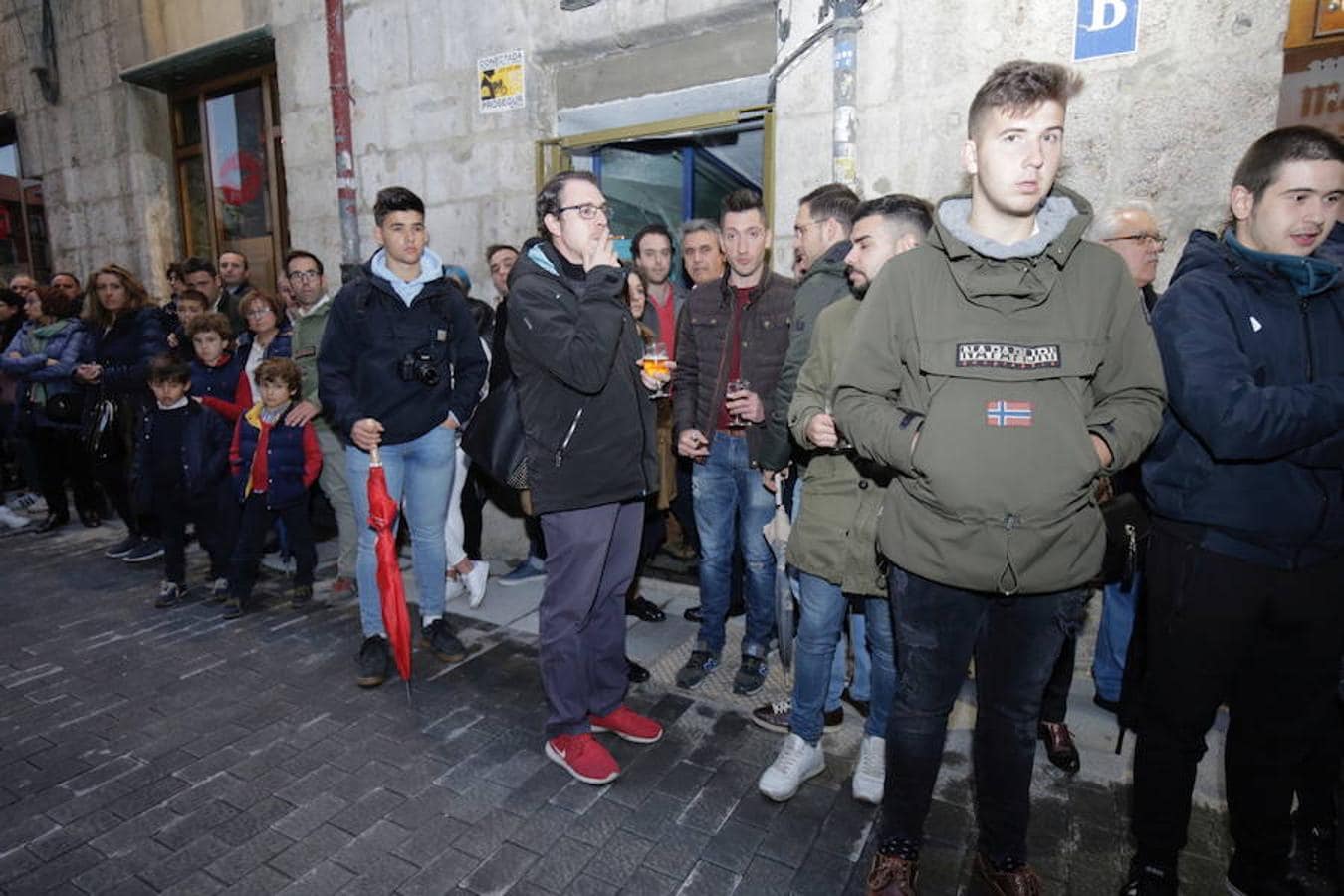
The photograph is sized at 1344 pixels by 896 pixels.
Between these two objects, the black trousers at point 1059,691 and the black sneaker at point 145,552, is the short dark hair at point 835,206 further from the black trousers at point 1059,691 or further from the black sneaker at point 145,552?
the black sneaker at point 145,552

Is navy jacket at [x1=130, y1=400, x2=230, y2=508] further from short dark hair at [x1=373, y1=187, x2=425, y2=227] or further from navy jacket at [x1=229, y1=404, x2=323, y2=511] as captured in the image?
short dark hair at [x1=373, y1=187, x2=425, y2=227]

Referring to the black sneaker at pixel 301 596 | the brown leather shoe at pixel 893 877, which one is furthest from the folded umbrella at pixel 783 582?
the black sneaker at pixel 301 596

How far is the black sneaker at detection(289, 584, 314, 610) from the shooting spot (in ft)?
16.4

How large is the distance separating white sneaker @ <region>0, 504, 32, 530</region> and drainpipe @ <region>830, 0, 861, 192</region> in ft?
25.4

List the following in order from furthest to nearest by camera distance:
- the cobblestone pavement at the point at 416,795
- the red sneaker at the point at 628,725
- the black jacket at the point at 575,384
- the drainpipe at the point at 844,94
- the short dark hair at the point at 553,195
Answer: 1. the drainpipe at the point at 844,94
2. the red sneaker at the point at 628,725
3. the short dark hair at the point at 553,195
4. the black jacket at the point at 575,384
5. the cobblestone pavement at the point at 416,795

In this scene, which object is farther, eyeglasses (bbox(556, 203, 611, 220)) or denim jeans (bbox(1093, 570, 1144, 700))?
denim jeans (bbox(1093, 570, 1144, 700))

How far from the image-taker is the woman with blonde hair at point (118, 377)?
6230 mm

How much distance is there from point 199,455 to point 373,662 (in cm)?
232

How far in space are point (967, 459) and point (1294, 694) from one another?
1259mm

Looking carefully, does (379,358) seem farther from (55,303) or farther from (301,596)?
(55,303)

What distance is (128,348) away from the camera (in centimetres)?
633

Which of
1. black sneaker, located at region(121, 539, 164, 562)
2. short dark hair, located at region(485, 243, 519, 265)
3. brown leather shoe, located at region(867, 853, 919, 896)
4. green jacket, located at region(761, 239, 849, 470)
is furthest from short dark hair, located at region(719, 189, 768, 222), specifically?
black sneaker, located at region(121, 539, 164, 562)

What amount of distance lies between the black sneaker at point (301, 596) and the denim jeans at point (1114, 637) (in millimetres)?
4627

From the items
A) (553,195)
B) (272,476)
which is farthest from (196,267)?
(553,195)
